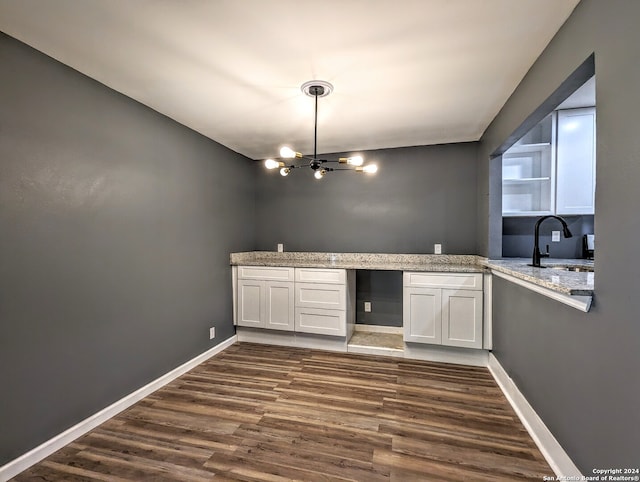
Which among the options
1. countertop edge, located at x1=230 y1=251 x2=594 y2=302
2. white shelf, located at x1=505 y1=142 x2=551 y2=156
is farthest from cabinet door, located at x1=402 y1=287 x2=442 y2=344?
white shelf, located at x1=505 y1=142 x2=551 y2=156

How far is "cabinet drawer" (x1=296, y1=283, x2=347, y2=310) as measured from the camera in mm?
3322

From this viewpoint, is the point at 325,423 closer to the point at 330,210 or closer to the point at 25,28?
the point at 330,210

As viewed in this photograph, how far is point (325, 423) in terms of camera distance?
206cm

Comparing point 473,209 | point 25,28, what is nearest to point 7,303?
point 25,28

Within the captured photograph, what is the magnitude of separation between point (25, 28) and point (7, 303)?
149 cm

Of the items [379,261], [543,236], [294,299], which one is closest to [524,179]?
[543,236]

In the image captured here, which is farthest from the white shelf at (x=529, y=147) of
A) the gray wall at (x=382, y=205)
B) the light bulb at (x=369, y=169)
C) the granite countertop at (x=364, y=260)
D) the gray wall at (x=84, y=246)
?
the gray wall at (x=84, y=246)

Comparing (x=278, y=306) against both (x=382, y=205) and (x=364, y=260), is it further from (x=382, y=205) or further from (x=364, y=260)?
(x=382, y=205)

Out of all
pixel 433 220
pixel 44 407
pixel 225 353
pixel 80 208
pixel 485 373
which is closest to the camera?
pixel 44 407

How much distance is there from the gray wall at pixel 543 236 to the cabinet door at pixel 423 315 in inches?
39.0

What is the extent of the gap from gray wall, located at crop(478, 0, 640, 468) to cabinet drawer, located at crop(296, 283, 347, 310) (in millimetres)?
1915

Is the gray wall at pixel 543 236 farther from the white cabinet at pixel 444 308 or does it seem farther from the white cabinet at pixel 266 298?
the white cabinet at pixel 266 298

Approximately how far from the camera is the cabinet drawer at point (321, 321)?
3.32 m

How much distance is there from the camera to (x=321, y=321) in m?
3.39
